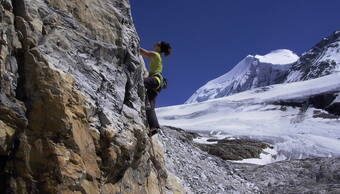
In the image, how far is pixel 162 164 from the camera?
1002cm

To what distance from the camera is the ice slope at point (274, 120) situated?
50938mm

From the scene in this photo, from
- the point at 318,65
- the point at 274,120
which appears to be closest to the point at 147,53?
the point at 274,120

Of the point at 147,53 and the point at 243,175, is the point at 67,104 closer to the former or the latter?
the point at 147,53

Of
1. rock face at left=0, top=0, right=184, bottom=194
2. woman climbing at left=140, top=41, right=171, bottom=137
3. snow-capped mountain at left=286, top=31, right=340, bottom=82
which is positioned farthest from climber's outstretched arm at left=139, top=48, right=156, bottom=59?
snow-capped mountain at left=286, top=31, right=340, bottom=82

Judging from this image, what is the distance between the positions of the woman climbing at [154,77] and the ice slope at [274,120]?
34.8 meters

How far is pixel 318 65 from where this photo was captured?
172875mm

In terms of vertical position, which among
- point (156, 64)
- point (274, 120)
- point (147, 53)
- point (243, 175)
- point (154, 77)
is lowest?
point (243, 175)

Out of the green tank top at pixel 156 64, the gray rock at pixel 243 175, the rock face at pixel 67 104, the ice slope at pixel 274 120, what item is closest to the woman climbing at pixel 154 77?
the green tank top at pixel 156 64

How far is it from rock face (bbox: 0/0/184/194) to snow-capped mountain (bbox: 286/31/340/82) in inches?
6288

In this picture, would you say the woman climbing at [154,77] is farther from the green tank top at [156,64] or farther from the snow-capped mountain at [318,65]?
the snow-capped mountain at [318,65]

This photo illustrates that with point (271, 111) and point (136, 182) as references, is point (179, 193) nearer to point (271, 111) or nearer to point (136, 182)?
point (136, 182)

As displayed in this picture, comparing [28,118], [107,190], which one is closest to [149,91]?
[107,190]

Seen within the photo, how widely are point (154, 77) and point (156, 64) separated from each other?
257mm

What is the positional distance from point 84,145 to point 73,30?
1970mm
